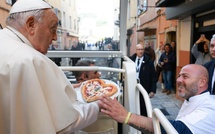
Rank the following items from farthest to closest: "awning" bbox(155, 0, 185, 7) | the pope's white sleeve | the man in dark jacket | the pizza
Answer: "awning" bbox(155, 0, 185, 7) → the man in dark jacket → the pizza → the pope's white sleeve

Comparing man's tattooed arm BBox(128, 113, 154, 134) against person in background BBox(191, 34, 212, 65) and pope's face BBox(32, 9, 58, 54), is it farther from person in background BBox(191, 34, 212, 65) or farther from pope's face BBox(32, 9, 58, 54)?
person in background BBox(191, 34, 212, 65)

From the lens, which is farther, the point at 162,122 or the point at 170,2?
the point at 170,2

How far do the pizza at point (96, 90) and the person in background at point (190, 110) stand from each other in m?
0.16

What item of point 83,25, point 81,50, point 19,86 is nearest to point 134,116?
point 19,86

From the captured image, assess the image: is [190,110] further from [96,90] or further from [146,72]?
[146,72]

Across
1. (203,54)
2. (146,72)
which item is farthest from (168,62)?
(146,72)

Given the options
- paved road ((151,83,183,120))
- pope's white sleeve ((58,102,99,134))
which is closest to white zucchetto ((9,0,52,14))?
pope's white sleeve ((58,102,99,134))

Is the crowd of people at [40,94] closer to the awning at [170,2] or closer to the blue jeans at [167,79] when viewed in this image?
the awning at [170,2]

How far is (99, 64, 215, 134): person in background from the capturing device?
54.5 inches

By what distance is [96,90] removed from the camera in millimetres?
1811

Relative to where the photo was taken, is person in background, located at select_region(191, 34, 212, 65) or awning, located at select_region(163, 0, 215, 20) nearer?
person in background, located at select_region(191, 34, 212, 65)

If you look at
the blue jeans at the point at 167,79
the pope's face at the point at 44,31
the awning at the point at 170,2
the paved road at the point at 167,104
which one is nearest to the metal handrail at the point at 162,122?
the pope's face at the point at 44,31

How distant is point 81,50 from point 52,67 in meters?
1.67

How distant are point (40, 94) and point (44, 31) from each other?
14.3 inches
